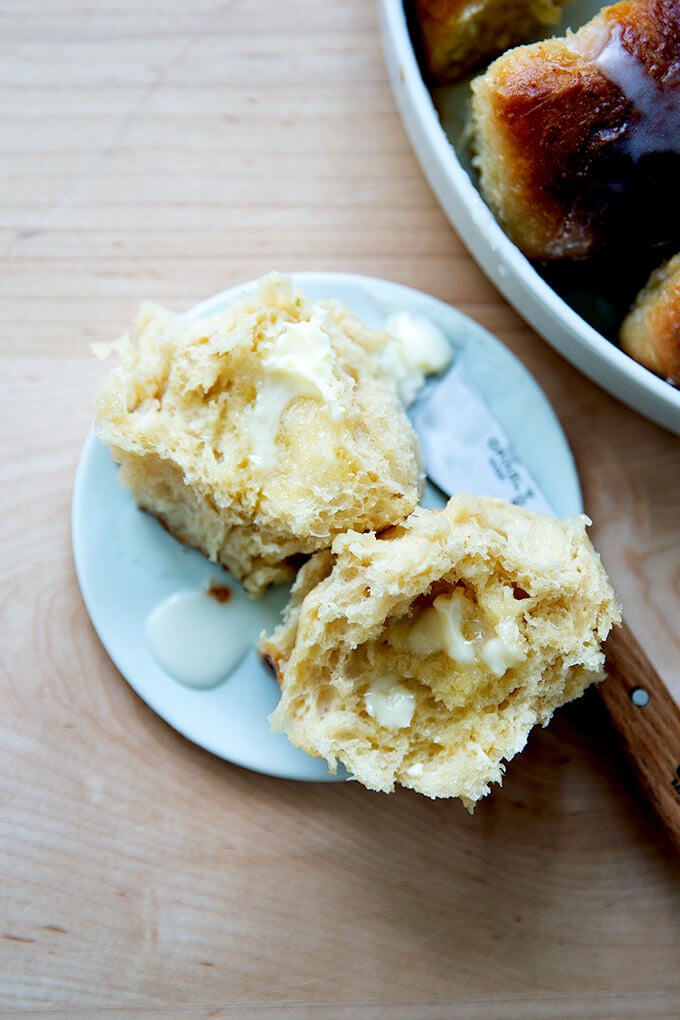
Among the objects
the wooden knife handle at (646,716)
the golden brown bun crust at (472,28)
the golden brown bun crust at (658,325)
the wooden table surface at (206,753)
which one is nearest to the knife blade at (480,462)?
the wooden knife handle at (646,716)

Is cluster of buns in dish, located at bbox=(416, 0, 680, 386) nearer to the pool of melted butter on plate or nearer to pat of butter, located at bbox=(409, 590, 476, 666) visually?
pat of butter, located at bbox=(409, 590, 476, 666)

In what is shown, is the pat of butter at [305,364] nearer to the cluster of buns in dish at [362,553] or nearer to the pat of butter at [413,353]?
the cluster of buns in dish at [362,553]

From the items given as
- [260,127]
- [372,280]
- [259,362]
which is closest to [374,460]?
[259,362]

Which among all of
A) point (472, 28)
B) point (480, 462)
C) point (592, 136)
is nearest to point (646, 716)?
point (480, 462)

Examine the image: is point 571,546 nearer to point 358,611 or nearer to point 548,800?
point 358,611

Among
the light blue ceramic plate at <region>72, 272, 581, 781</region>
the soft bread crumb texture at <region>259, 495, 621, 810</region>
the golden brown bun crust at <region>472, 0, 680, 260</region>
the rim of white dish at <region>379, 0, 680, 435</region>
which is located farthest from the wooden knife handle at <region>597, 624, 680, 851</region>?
the golden brown bun crust at <region>472, 0, 680, 260</region>

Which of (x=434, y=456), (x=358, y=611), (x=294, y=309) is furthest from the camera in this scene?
(x=434, y=456)

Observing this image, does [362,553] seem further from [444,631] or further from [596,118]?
[596,118]
